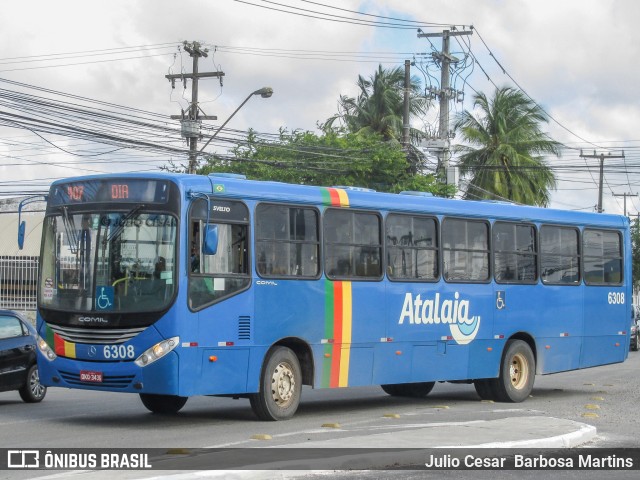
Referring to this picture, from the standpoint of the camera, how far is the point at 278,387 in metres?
15.3

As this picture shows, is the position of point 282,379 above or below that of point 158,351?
below

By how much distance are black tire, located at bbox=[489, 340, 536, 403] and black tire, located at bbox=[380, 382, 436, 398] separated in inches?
51.3

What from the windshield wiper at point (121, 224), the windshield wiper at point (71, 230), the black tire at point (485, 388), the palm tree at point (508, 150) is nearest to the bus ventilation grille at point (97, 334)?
the windshield wiper at point (71, 230)

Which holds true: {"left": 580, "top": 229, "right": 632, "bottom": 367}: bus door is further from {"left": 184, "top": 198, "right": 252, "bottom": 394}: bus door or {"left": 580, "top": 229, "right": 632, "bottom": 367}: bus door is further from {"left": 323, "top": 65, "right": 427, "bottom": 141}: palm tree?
{"left": 323, "top": 65, "right": 427, "bottom": 141}: palm tree

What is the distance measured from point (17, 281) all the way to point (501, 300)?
16.9 meters

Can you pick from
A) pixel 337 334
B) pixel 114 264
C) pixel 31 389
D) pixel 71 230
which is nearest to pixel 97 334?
pixel 114 264

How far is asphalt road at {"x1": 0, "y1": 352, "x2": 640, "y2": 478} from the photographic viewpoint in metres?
13.0

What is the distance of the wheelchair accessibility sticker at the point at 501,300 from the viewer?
63.1 feet

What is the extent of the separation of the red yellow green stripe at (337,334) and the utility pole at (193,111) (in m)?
16.6

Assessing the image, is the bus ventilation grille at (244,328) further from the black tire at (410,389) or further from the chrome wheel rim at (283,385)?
the black tire at (410,389)

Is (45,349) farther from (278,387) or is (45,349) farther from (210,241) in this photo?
(278,387)

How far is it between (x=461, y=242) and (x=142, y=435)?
706cm

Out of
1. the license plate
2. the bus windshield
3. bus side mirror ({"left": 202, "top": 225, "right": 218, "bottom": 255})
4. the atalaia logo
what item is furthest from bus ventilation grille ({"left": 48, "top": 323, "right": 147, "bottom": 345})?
the atalaia logo

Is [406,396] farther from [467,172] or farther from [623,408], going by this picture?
[467,172]
